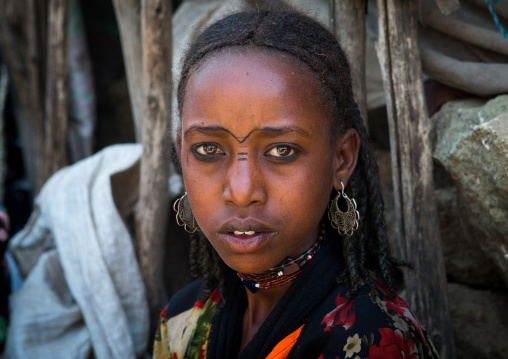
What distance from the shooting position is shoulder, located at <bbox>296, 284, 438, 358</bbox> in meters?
1.25

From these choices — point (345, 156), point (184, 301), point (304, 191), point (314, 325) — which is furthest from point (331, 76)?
point (184, 301)

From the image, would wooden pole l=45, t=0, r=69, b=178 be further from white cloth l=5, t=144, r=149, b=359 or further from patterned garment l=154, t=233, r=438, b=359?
patterned garment l=154, t=233, r=438, b=359

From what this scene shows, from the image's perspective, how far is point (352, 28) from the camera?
211 cm

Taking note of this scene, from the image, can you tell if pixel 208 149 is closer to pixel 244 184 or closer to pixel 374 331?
pixel 244 184

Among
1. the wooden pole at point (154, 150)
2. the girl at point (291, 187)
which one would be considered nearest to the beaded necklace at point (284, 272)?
the girl at point (291, 187)

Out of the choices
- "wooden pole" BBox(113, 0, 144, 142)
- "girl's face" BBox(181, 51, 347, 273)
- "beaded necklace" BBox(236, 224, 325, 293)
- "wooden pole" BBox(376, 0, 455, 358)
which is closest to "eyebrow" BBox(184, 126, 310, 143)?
"girl's face" BBox(181, 51, 347, 273)

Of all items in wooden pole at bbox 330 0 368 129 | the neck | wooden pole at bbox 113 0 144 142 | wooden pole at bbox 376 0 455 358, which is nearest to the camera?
the neck

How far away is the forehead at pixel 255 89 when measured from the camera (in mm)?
1316

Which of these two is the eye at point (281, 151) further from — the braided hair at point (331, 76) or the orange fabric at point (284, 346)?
the orange fabric at point (284, 346)

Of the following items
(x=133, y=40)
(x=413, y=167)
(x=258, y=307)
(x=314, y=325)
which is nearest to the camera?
(x=314, y=325)

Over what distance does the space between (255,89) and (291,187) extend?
0.88 feet

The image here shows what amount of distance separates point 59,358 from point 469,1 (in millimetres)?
2487

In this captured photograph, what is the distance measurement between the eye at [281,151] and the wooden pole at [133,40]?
6.47ft

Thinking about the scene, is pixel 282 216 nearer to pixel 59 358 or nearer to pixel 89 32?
pixel 59 358
